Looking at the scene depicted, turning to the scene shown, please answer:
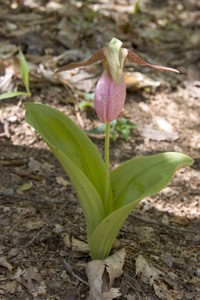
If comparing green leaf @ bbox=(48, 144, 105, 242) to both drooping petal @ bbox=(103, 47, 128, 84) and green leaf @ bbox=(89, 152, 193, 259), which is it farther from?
drooping petal @ bbox=(103, 47, 128, 84)

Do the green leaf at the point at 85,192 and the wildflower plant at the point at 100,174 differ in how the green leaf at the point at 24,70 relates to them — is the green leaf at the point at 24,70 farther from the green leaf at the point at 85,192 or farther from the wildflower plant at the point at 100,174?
the green leaf at the point at 85,192

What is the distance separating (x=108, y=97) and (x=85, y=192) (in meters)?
0.30

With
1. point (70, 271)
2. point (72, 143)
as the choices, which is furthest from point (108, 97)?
point (70, 271)

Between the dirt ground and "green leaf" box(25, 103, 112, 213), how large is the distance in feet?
0.89

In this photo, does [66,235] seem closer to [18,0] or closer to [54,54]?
[54,54]

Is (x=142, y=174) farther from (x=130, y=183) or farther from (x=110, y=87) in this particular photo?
(x=110, y=87)

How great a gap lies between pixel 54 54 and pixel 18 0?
78cm

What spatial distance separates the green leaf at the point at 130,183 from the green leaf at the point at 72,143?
58 mm

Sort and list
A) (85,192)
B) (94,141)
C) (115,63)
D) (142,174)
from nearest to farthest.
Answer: (115,63)
(85,192)
(142,174)
(94,141)

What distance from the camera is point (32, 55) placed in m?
2.96

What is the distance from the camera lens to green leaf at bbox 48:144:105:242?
1.45 m

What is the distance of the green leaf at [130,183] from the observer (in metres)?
1.52

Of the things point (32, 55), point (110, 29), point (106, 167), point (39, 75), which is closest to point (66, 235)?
point (106, 167)

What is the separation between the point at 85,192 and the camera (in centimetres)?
152
